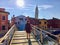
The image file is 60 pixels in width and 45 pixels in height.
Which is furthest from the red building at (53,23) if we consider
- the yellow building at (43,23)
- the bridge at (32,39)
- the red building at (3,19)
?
the bridge at (32,39)

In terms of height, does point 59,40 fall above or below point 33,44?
above

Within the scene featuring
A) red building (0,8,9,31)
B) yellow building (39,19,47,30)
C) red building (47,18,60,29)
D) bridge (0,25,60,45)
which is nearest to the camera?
bridge (0,25,60,45)

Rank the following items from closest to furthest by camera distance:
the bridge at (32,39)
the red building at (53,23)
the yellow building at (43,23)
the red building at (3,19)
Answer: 1. the bridge at (32,39)
2. the red building at (3,19)
3. the yellow building at (43,23)
4. the red building at (53,23)

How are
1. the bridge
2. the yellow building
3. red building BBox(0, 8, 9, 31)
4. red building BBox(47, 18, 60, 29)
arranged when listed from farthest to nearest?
red building BBox(47, 18, 60, 29), the yellow building, red building BBox(0, 8, 9, 31), the bridge

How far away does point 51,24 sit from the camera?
55.6 metres

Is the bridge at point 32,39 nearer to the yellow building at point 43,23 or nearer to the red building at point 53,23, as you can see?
the yellow building at point 43,23

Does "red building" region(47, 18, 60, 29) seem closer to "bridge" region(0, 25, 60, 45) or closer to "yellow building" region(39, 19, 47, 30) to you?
"yellow building" region(39, 19, 47, 30)

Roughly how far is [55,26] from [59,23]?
2.06 meters

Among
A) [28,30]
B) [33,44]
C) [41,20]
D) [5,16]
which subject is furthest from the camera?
[41,20]

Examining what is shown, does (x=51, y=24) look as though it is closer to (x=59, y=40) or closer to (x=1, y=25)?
(x=1, y=25)

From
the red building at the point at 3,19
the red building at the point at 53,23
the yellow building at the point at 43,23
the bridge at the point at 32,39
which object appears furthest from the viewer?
the red building at the point at 53,23

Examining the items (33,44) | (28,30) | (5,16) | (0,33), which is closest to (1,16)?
(5,16)

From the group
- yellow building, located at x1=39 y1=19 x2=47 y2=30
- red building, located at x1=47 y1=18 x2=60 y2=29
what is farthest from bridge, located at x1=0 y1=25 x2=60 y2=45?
red building, located at x1=47 y1=18 x2=60 y2=29

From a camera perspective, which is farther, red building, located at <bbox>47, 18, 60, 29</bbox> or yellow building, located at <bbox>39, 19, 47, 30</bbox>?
red building, located at <bbox>47, 18, 60, 29</bbox>
